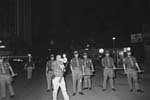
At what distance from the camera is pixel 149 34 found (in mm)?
19109

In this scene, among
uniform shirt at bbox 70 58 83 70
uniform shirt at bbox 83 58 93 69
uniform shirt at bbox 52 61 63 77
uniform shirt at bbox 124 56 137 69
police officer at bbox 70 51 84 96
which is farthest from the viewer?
uniform shirt at bbox 83 58 93 69

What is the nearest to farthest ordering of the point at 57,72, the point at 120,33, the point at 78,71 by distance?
1. the point at 57,72
2. the point at 78,71
3. the point at 120,33

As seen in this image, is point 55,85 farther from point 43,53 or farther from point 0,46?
point 43,53

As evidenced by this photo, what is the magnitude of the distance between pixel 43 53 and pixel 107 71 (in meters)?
82.3

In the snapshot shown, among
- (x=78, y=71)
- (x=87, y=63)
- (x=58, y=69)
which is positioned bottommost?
(x=78, y=71)

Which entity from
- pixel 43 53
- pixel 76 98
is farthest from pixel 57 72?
pixel 43 53

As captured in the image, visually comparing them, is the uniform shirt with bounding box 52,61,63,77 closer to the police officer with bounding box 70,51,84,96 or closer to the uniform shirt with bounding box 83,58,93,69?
the police officer with bounding box 70,51,84,96

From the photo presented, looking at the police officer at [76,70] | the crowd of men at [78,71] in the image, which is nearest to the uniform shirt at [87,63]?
the crowd of men at [78,71]

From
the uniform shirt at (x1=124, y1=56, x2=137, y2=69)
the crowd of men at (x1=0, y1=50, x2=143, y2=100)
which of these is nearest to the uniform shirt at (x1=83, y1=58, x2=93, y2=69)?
the crowd of men at (x1=0, y1=50, x2=143, y2=100)

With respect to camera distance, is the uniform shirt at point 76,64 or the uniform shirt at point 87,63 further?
the uniform shirt at point 87,63

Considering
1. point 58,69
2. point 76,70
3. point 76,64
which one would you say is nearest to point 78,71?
point 76,70

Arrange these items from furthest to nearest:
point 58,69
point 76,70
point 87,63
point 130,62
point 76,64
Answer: point 87,63
point 130,62
point 76,64
point 76,70
point 58,69

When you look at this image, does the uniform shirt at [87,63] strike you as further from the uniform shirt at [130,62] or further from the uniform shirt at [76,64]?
the uniform shirt at [130,62]

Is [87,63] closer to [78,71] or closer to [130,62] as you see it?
[78,71]
